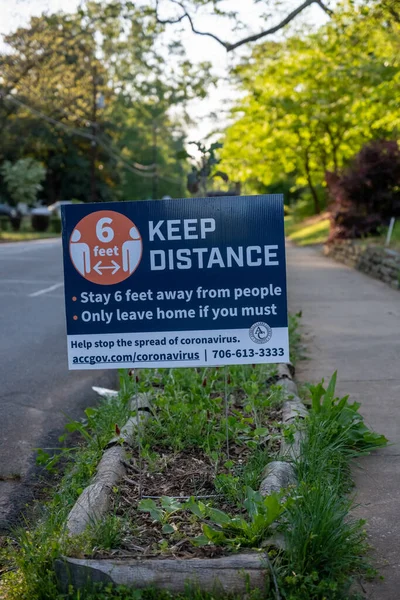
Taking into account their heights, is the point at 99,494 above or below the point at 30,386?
above

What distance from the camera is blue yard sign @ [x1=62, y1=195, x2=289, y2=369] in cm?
420

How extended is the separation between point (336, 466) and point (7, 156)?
55.0 m

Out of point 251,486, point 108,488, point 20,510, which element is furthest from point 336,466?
point 20,510

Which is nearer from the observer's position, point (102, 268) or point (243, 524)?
point (243, 524)

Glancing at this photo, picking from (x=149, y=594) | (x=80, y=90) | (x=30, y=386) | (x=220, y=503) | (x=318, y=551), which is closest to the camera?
(x=149, y=594)

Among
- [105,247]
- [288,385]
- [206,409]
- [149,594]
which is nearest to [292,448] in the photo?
[206,409]

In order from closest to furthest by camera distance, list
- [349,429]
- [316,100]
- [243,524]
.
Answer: [243,524] < [349,429] < [316,100]

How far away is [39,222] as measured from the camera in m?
49.4

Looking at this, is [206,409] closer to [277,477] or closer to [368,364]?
[277,477]

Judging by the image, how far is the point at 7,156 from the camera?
56812 millimetres

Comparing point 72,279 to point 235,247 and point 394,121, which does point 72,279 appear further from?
point 394,121

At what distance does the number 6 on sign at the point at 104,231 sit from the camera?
4188 millimetres

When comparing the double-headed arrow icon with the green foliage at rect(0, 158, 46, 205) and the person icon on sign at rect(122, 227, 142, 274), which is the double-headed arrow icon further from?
the green foliage at rect(0, 158, 46, 205)

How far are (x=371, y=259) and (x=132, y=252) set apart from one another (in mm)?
13714
